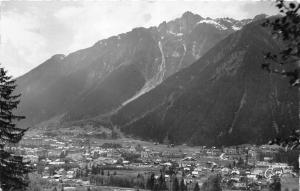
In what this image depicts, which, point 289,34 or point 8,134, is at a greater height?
point 289,34

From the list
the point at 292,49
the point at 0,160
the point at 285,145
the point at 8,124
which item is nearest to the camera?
the point at 292,49

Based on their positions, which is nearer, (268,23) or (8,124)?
(268,23)

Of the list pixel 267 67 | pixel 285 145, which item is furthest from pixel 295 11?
pixel 285 145

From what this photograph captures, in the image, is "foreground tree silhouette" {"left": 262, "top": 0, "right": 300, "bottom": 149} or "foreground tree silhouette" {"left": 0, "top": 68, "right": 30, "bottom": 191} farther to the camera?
"foreground tree silhouette" {"left": 0, "top": 68, "right": 30, "bottom": 191}

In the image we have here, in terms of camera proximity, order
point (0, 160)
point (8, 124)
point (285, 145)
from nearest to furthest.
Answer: point (285, 145) → point (8, 124) → point (0, 160)

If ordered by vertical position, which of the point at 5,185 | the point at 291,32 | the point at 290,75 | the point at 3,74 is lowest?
the point at 5,185

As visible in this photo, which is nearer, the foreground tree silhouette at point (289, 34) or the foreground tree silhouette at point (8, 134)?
the foreground tree silhouette at point (289, 34)

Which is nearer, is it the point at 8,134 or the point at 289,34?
the point at 289,34

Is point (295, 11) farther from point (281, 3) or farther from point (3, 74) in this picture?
point (3, 74)
